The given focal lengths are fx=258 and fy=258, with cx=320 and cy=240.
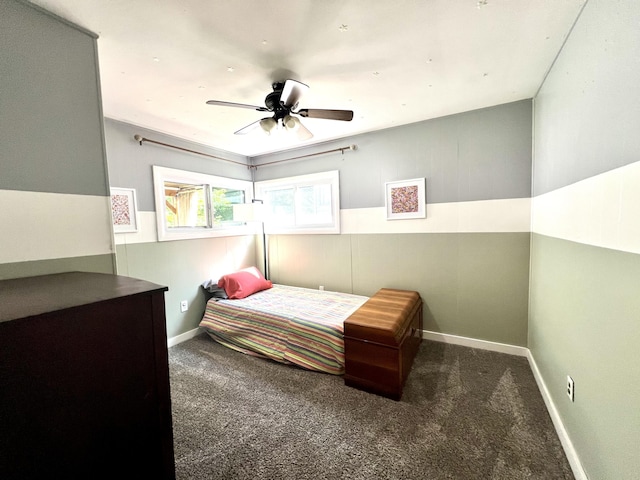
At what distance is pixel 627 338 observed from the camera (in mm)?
972

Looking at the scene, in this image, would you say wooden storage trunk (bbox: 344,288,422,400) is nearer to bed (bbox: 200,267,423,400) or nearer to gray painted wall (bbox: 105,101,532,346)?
bed (bbox: 200,267,423,400)

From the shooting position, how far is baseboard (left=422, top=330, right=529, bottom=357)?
8.23 feet

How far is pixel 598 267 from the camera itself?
1.16 metres

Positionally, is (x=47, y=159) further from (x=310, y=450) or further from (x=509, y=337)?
(x=509, y=337)

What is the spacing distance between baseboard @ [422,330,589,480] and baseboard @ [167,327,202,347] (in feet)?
9.06

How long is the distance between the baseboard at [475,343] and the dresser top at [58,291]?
2843 mm

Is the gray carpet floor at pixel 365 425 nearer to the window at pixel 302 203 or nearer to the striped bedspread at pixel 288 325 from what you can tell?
the striped bedspread at pixel 288 325

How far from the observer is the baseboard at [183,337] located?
297cm

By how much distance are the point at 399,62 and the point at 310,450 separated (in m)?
2.56

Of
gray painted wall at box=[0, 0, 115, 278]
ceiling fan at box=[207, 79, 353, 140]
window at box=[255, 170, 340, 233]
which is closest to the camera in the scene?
gray painted wall at box=[0, 0, 115, 278]

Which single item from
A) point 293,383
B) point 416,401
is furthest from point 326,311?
point 416,401

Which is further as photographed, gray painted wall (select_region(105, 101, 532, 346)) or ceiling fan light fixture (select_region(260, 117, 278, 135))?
gray painted wall (select_region(105, 101, 532, 346))

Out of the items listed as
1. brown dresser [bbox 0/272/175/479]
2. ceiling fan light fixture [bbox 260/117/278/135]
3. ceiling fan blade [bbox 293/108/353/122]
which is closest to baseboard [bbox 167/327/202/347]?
brown dresser [bbox 0/272/175/479]

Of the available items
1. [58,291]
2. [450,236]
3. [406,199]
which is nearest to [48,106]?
[58,291]
